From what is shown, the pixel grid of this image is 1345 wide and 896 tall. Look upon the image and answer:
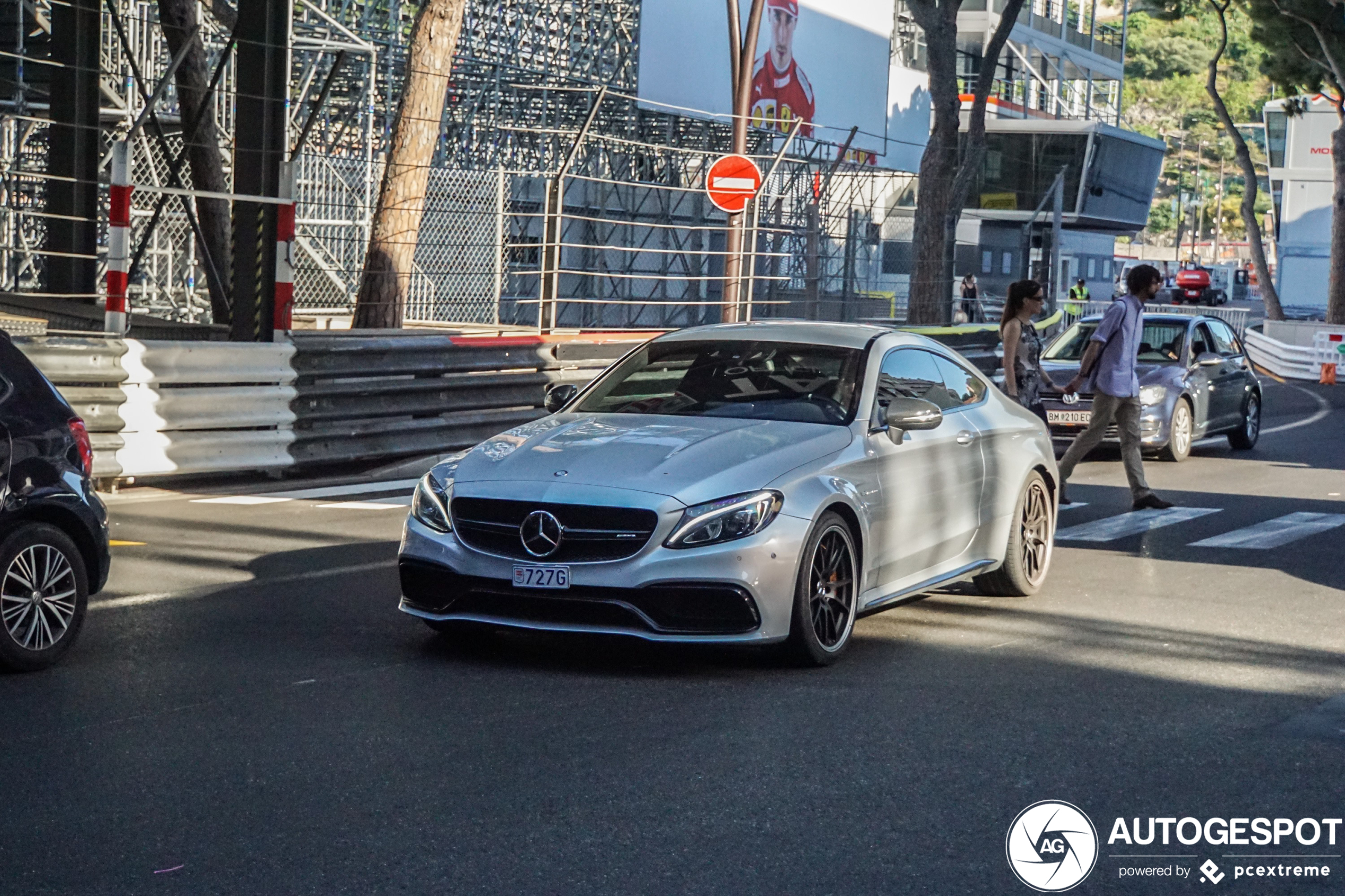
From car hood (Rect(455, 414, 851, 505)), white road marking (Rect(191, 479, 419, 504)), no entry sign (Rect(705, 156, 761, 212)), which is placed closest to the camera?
car hood (Rect(455, 414, 851, 505))

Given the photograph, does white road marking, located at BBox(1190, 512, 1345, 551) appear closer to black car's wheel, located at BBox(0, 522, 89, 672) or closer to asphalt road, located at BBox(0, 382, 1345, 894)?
asphalt road, located at BBox(0, 382, 1345, 894)

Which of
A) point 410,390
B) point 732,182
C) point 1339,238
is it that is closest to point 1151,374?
point 732,182

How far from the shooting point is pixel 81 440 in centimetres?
741

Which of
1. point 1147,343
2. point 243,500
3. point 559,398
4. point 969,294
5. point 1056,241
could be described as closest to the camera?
point 559,398

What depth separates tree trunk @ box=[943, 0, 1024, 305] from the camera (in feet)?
89.2

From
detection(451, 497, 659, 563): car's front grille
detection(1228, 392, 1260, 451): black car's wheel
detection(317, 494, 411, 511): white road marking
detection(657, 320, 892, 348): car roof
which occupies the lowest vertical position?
detection(317, 494, 411, 511): white road marking

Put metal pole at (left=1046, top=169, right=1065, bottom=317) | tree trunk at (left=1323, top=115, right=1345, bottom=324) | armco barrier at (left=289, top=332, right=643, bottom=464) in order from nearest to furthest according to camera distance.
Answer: armco barrier at (left=289, top=332, right=643, bottom=464) < metal pole at (left=1046, top=169, right=1065, bottom=317) < tree trunk at (left=1323, top=115, right=1345, bottom=324)

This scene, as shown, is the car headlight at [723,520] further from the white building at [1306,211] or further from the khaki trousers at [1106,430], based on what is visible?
the white building at [1306,211]

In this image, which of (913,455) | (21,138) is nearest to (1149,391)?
(913,455)

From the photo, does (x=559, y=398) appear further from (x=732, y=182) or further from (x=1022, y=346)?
(x=732, y=182)

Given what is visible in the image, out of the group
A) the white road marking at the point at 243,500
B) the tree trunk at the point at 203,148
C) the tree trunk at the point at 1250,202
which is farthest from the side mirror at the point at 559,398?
the tree trunk at the point at 1250,202

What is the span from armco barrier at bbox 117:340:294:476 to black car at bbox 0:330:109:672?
531cm

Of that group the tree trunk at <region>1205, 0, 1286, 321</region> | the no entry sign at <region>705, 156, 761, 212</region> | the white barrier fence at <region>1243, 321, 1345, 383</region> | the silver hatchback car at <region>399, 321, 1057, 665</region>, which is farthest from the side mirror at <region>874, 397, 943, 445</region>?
the tree trunk at <region>1205, 0, 1286, 321</region>

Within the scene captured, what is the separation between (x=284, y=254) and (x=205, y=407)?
2.17 meters
